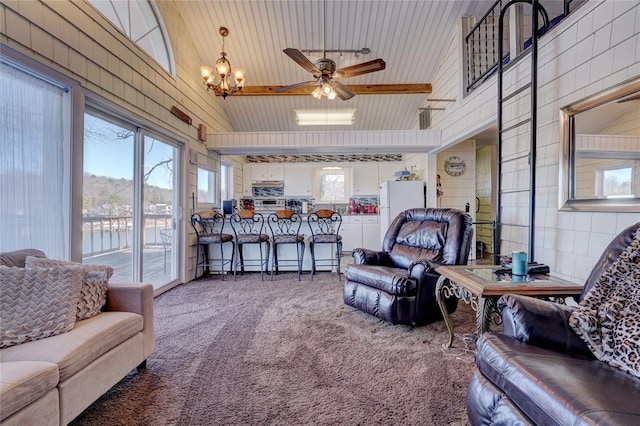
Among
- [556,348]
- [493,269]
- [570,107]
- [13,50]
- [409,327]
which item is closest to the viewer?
[556,348]

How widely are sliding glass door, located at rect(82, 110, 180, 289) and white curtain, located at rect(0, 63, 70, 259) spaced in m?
0.31

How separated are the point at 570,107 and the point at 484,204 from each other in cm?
460

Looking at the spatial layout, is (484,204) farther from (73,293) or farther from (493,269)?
(73,293)

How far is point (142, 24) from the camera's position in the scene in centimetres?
335

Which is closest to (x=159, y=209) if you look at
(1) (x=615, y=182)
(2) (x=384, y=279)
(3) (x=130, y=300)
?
(3) (x=130, y=300)

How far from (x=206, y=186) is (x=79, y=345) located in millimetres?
3990

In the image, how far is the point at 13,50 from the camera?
182 centimetres

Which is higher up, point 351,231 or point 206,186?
point 206,186

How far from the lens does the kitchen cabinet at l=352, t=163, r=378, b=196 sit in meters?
7.27

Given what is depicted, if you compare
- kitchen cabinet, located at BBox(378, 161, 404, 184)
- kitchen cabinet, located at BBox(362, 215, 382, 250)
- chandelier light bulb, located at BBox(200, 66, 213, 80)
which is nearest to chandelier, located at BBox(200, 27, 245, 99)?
chandelier light bulb, located at BBox(200, 66, 213, 80)

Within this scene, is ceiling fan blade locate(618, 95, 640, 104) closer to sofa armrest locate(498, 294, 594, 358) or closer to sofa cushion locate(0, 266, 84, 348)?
sofa armrest locate(498, 294, 594, 358)

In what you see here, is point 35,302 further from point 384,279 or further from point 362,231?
point 362,231

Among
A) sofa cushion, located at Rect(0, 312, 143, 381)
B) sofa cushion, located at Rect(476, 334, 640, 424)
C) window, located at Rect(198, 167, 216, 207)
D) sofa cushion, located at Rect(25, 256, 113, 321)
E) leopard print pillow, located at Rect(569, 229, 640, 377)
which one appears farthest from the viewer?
window, located at Rect(198, 167, 216, 207)

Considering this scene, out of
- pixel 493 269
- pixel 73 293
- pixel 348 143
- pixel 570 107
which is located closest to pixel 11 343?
pixel 73 293
